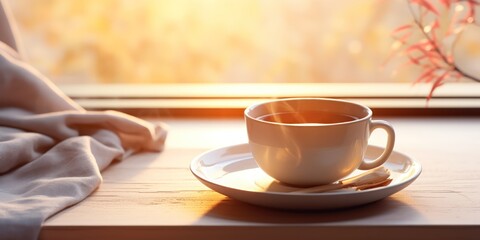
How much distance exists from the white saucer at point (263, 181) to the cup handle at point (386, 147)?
27 mm

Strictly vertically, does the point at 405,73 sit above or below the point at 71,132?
below

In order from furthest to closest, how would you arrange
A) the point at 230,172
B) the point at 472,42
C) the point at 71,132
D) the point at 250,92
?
the point at 472,42
the point at 250,92
the point at 71,132
the point at 230,172

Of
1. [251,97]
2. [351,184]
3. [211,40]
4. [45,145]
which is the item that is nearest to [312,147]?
[351,184]

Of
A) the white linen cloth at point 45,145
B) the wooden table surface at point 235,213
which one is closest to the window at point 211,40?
the white linen cloth at point 45,145

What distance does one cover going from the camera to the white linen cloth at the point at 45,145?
0.75 meters

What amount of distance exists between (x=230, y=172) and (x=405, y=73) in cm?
99

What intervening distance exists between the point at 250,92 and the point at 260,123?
0.57 m

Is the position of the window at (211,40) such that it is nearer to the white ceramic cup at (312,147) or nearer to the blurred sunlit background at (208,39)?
the blurred sunlit background at (208,39)

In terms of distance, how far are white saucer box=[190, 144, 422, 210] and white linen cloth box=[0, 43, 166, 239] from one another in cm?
14

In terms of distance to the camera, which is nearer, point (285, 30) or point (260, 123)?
point (260, 123)

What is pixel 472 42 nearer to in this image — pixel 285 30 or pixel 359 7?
pixel 359 7

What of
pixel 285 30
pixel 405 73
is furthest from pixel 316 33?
pixel 405 73

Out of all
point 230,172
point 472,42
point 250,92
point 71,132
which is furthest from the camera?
point 472,42

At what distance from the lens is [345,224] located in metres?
0.70
